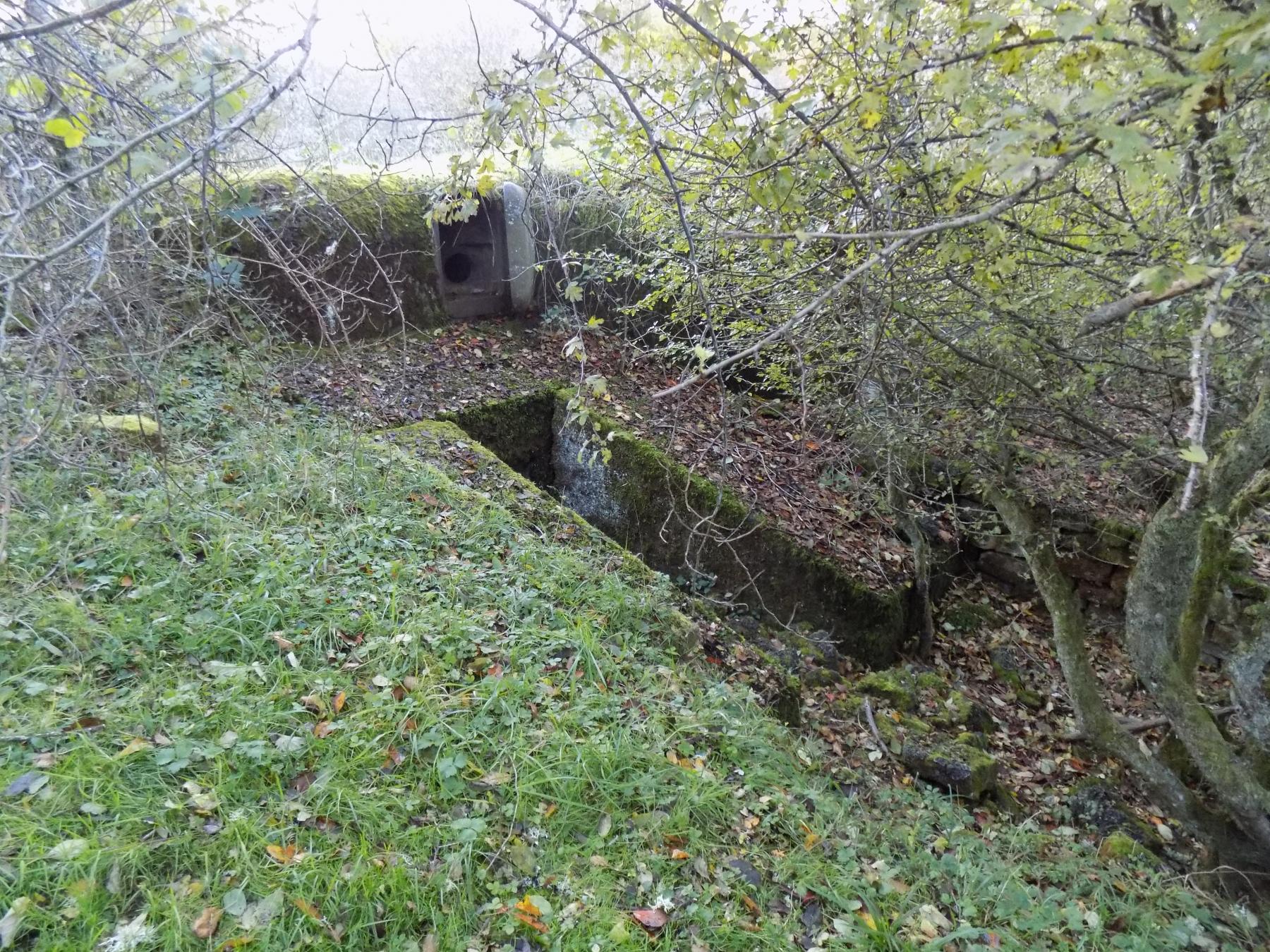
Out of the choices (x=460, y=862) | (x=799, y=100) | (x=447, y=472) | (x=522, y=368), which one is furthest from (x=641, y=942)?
(x=522, y=368)

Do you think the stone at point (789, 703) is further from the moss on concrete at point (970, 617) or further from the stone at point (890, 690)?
the moss on concrete at point (970, 617)

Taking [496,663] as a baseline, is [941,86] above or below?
above

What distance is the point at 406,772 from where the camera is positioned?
2471mm

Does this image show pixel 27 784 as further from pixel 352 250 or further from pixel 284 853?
pixel 352 250

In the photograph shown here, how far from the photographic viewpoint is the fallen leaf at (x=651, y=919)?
216 centimetres

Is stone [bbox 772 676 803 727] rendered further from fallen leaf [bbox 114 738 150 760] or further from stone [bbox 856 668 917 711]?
fallen leaf [bbox 114 738 150 760]

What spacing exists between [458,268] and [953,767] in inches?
265

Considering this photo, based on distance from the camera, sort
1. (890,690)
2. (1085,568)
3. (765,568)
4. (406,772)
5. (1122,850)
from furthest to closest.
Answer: (1085,568) → (765,568) → (890,690) → (1122,850) → (406,772)

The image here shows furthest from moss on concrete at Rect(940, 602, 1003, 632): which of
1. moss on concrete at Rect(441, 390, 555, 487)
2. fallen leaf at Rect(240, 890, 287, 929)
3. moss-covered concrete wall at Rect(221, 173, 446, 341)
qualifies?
fallen leaf at Rect(240, 890, 287, 929)

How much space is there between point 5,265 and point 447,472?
2.52 m

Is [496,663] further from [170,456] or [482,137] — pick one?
[170,456]

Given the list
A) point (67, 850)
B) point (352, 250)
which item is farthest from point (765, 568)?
point (352, 250)

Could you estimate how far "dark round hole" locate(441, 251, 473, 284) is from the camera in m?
7.82

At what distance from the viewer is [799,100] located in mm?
2260
